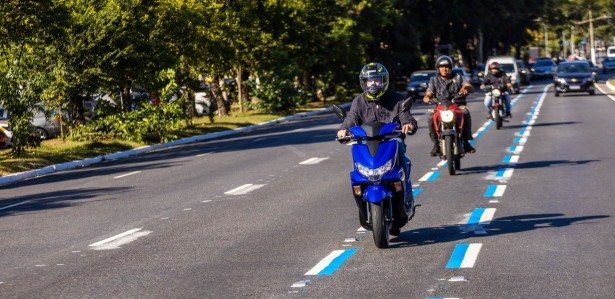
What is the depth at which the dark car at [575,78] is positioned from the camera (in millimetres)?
55000

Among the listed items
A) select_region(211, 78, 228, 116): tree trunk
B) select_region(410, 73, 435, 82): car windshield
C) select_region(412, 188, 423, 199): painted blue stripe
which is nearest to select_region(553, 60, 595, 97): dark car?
select_region(410, 73, 435, 82): car windshield

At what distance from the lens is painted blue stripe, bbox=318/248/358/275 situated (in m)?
9.82

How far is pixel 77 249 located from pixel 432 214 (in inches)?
158

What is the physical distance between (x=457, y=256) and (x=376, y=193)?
1.03 m

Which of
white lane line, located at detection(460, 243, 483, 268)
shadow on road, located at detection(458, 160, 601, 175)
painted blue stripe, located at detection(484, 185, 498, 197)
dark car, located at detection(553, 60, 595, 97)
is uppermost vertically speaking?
white lane line, located at detection(460, 243, 483, 268)

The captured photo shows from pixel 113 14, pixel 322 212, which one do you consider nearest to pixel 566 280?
pixel 322 212

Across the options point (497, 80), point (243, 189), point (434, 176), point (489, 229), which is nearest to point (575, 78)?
point (497, 80)

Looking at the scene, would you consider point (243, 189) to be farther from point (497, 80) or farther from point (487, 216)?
point (497, 80)

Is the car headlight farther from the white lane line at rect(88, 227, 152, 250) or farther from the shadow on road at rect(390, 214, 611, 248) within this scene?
the white lane line at rect(88, 227, 152, 250)

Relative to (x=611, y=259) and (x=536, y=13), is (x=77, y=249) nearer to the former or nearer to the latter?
(x=611, y=259)

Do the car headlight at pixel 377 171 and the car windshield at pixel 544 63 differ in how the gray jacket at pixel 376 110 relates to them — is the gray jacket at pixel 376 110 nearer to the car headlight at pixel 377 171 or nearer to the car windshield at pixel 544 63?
the car headlight at pixel 377 171

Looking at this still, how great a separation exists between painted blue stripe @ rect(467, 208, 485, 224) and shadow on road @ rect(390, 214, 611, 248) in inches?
8.2

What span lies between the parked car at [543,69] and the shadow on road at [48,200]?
7969 cm

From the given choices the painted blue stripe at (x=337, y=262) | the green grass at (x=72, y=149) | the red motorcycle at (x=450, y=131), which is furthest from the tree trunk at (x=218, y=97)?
the painted blue stripe at (x=337, y=262)
